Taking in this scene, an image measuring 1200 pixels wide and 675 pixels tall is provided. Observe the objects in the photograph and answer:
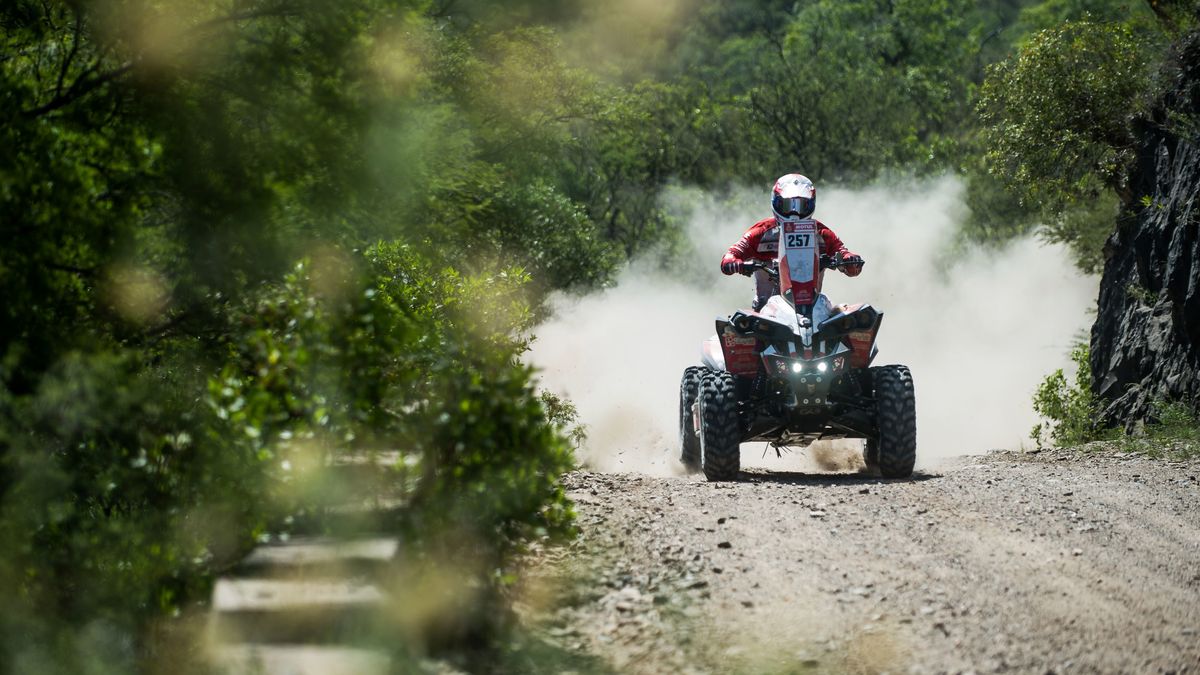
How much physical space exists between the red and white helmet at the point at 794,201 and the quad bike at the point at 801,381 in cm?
10

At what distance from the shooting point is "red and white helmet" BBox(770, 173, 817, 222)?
1325 cm

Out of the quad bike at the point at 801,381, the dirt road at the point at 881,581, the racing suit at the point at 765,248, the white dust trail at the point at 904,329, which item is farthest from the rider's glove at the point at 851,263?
the white dust trail at the point at 904,329

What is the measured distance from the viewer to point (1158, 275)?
1639 cm

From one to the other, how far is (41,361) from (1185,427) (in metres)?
11.6

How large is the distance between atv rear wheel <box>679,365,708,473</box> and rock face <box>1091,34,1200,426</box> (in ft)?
17.7

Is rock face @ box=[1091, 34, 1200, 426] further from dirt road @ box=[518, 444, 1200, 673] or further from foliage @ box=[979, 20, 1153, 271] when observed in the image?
dirt road @ box=[518, 444, 1200, 673]

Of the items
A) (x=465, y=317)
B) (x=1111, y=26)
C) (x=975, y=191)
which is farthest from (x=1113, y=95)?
(x=975, y=191)

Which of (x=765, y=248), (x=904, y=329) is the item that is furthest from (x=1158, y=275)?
(x=904, y=329)

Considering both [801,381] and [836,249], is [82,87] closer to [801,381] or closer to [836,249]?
[801,381]

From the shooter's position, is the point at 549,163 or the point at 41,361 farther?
the point at 549,163

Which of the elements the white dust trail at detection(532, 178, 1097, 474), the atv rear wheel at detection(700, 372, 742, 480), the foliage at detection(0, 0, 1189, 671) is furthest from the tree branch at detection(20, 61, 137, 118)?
the white dust trail at detection(532, 178, 1097, 474)

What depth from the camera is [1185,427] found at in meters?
14.7

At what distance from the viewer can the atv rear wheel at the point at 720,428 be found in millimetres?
12375

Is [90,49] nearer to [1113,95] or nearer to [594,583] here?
[594,583]
